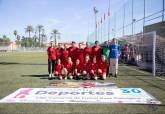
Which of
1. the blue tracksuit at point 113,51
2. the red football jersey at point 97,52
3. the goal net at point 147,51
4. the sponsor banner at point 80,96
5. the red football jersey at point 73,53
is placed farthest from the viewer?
the goal net at point 147,51

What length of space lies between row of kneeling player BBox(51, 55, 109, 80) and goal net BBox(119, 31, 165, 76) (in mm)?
3026

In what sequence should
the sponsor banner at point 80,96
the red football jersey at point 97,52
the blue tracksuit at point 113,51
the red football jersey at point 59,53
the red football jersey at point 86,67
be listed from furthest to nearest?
the blue tracksuit at point 113,51
the red football jersey at point 59,53
the red football jersey at point 97,52
the red football jersey at point 86,67
the sponsor banner at point 80,96

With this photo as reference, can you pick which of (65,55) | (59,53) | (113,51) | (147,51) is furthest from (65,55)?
(147,51)

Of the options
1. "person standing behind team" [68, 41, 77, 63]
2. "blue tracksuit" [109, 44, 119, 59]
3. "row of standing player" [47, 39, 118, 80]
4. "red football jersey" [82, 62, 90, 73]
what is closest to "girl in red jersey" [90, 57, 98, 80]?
"row of standing player" [47, 39, 118, 80]

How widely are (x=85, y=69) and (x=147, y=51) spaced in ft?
24.4

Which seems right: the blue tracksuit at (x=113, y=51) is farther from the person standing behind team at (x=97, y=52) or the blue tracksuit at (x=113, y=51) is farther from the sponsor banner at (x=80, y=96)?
the sponsor banner at (x=80, y=96)

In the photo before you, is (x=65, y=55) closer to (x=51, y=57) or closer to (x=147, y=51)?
(x=51, y=57)

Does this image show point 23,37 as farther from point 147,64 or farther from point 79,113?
point 79,113

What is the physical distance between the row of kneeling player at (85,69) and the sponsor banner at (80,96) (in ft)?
12.0

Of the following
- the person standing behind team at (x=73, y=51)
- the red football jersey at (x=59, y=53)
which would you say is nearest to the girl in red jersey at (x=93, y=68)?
the person standing behind team at (x=73, y=51)

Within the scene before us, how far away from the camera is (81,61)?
48.7 feet

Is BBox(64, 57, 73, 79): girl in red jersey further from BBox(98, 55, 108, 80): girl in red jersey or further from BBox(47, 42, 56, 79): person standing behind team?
BBox(98, 55, 108, 80): girl in red jersey

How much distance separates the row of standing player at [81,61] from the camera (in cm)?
1467

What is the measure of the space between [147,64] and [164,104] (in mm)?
12248
